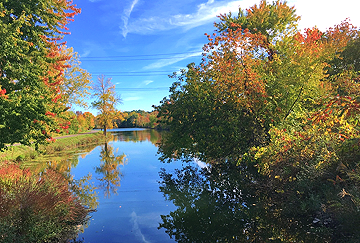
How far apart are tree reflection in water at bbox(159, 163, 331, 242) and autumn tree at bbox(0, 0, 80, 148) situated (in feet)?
25.9

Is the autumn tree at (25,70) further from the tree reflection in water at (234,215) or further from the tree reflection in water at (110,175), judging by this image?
Result: the tree reflection in water at (234,215)

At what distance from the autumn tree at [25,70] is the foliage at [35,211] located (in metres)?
3.00

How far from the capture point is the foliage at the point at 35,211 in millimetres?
6332

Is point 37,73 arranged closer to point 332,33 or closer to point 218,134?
point 218,134

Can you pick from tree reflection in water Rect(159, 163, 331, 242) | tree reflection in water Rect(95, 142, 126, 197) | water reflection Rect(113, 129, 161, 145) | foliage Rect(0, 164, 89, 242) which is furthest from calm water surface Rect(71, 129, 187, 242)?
water reflection Rect(113, 129, 161, 145)

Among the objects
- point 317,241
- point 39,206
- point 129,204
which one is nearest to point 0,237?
point 39,206

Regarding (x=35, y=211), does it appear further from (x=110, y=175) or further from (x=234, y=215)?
(x=110, y=175)

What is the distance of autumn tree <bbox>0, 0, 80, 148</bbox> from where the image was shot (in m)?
9.79

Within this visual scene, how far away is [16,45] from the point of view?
9992mm

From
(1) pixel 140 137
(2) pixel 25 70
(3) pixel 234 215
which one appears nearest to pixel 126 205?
(3) pixel 234 215

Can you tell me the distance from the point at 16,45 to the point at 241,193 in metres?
13.7

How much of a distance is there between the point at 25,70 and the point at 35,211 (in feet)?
22.7

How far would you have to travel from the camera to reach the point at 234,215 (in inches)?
379

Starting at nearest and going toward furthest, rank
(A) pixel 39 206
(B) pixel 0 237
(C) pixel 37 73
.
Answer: (B) pixel 0 237 < (A) pixel 39 206 < (C) pixel 37 73
